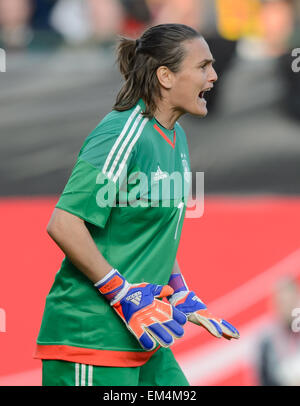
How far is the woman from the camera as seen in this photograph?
2379 mm

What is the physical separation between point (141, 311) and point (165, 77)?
673 mm

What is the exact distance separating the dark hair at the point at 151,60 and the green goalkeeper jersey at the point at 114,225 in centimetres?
3

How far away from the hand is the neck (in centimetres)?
53

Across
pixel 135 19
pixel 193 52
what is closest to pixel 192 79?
pixel 193 52

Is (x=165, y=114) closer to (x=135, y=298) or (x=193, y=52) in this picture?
(x=193, y=52)

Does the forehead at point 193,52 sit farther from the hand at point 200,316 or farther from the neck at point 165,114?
the hand at point 200,316

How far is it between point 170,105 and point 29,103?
325 cm

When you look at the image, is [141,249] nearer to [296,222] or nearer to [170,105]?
[170,105]

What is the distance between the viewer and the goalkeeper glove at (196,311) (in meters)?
2.62

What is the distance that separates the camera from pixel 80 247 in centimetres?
235

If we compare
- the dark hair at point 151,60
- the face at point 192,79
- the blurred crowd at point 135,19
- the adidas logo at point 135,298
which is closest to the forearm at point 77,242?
the adidas logo at point 135,298

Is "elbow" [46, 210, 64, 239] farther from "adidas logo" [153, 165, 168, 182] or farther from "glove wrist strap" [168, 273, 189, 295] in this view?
"glove wrist strap" [168, 273, 189, 295]

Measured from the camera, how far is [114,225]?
2453mm
